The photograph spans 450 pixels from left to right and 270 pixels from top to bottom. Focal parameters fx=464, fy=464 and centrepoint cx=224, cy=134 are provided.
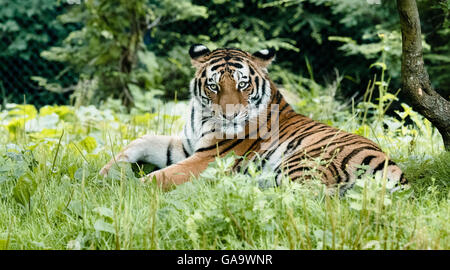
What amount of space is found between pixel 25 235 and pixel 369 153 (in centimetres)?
185

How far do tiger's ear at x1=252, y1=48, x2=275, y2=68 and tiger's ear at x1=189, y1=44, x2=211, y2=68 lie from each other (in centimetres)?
34

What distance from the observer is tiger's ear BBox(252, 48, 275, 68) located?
10.6 feet

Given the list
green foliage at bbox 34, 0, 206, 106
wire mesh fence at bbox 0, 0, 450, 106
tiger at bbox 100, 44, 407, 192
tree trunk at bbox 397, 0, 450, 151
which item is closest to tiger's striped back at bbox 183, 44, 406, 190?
tiger at bbox 100, 44, 407, 192

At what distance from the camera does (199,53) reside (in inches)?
127

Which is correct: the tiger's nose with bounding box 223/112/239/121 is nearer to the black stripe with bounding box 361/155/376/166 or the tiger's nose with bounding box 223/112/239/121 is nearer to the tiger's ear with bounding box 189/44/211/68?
the tiger's ear with bounding box 189/44/211/68

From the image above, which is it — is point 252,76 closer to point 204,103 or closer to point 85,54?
point 204,103

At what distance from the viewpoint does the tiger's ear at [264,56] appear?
10.6ft

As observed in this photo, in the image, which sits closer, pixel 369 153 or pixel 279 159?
pixel 369 153

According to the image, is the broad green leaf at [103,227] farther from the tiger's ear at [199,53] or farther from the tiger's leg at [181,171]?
the tiger's ear at [199,53]

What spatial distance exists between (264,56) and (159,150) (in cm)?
101
